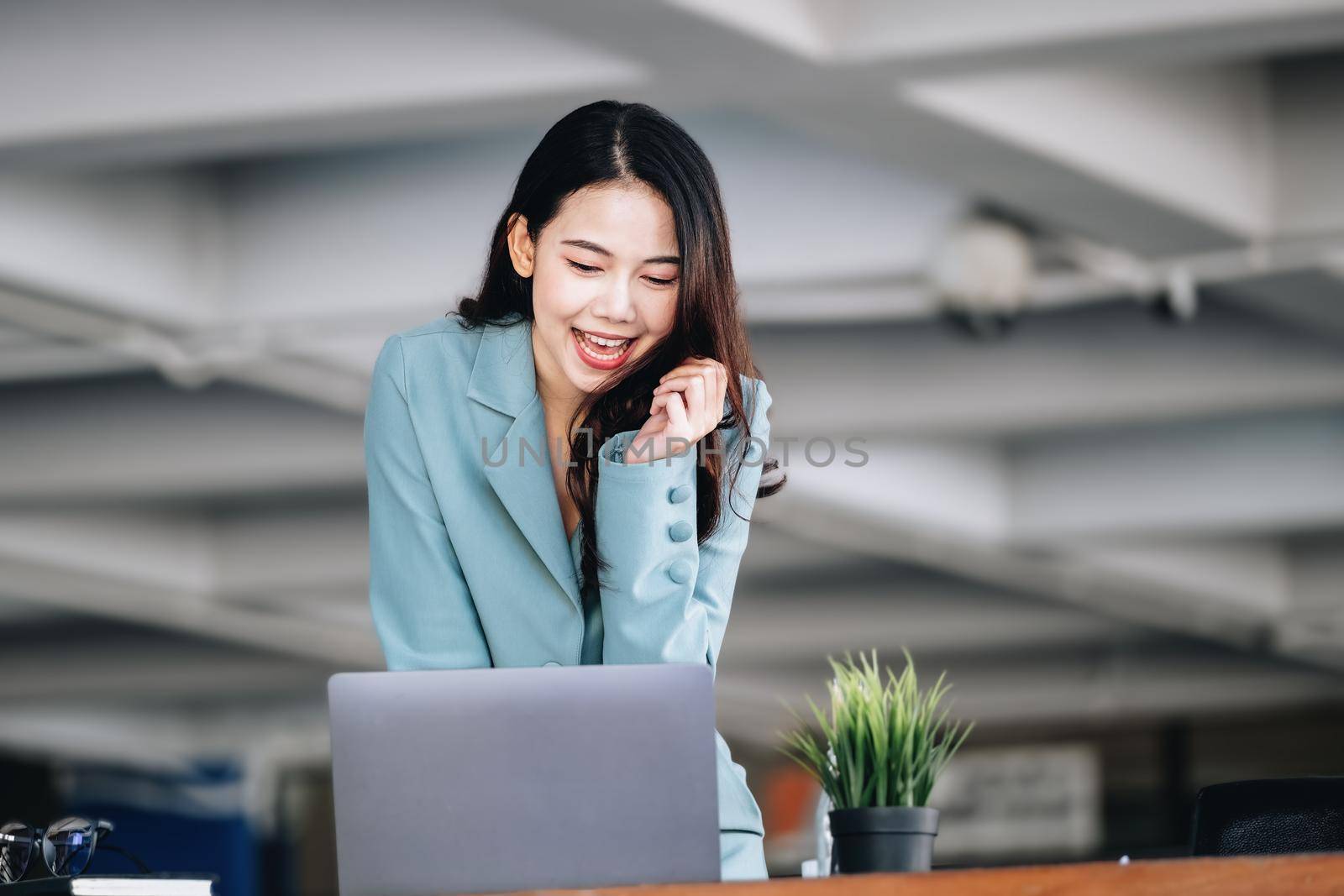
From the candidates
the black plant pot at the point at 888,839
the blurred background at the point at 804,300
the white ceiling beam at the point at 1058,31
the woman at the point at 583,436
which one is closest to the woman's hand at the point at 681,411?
the woman at the point at 583,436

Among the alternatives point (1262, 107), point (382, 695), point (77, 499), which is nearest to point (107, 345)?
point (77, 499)

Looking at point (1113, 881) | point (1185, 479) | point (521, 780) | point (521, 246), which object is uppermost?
point (1185, 479)

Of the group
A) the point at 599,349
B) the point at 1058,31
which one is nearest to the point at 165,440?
the point at 1058,31

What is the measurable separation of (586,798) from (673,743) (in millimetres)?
86

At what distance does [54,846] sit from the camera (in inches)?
71.0

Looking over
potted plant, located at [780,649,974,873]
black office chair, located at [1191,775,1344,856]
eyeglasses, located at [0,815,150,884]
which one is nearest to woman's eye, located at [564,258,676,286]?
potted plant, located at [780,649,974,873]

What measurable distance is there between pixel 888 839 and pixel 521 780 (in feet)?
1.13

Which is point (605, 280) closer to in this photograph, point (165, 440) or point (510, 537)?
point (510, 537)

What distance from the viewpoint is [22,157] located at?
4.70 meters

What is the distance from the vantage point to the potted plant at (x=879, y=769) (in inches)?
60.4

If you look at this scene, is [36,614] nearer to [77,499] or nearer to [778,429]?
[77,499]

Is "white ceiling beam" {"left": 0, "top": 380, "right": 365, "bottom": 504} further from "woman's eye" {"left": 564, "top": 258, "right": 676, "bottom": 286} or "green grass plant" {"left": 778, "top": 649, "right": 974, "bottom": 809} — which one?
"green grass plant" {"left": 778, "top": 649, "right": 974, "bottom": 809}

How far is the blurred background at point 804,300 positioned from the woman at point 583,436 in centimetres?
128

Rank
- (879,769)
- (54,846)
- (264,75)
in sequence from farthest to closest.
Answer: (264,75) → (54,846) → (879,769)
